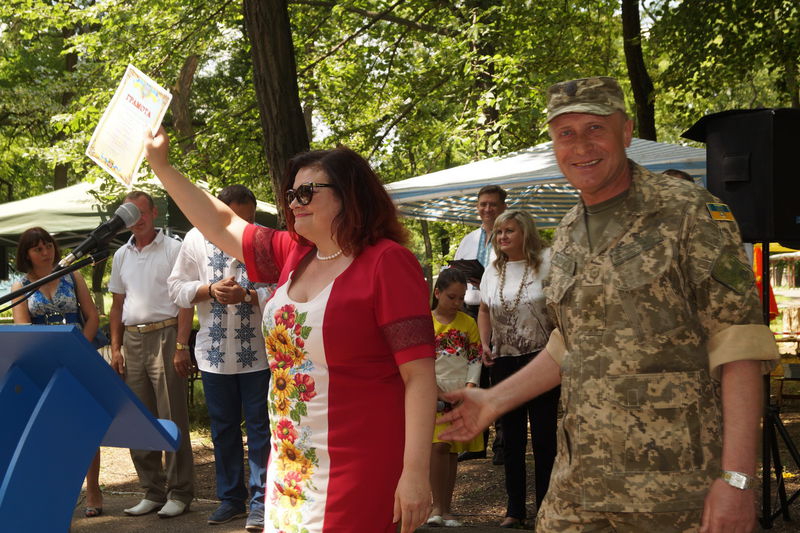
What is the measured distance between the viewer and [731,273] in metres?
2.29

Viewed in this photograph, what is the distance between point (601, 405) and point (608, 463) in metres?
0.16

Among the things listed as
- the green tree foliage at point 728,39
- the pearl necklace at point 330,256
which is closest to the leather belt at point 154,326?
the pearl necklace at point 330,256

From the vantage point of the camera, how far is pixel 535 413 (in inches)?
227

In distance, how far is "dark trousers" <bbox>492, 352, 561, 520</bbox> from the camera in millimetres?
5750

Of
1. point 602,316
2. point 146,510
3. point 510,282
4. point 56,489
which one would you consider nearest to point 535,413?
point 510,282

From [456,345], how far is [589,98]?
3.84 meters

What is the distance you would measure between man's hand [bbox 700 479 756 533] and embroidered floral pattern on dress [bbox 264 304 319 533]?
111cm

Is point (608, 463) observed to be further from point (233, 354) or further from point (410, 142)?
point (410, 142)

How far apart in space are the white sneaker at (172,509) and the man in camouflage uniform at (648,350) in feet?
14.6

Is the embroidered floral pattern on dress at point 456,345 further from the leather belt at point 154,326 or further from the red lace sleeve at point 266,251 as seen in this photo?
the red lace sleeve at point 266,251

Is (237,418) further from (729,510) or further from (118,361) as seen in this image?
(729,510)

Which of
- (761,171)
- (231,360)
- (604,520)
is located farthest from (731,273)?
(231,360)

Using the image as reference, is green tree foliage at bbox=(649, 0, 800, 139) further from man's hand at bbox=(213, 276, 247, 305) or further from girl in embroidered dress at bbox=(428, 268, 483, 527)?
man's hand at bbox=(213, 276, 247, 305)

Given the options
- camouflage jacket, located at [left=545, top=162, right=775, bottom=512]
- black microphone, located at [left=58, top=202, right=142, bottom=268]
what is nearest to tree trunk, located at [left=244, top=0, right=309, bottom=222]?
black microphone, located at [left=58, top=202, right=142, bottom=268]
